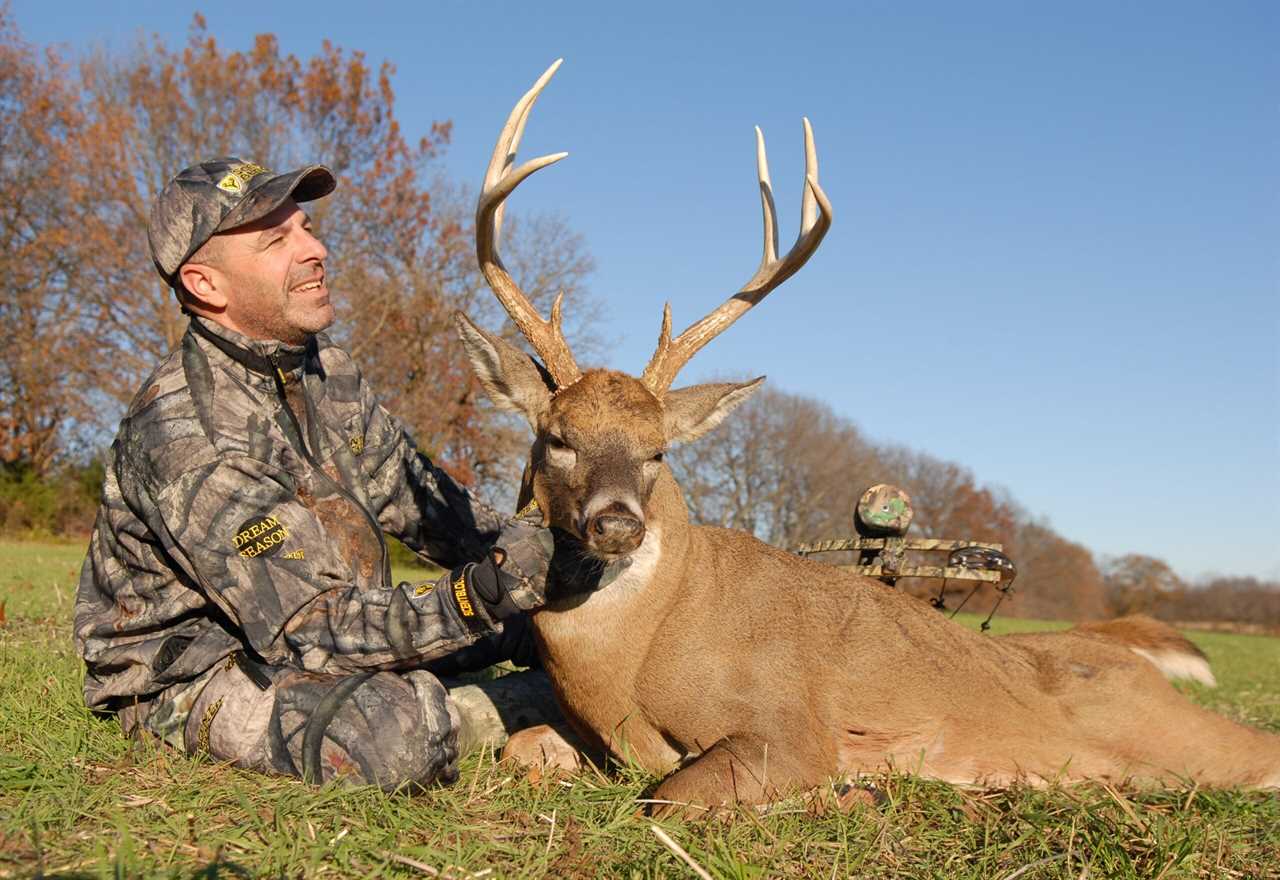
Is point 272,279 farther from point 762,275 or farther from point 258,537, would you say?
point 762,275

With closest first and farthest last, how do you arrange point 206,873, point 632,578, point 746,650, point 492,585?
point 206,873
point 492,585
point 746,650
point 632,578

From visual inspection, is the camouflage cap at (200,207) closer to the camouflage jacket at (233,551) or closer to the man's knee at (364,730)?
the camouflage jacket at (233,551)

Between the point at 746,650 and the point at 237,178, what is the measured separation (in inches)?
128

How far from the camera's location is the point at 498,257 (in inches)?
205

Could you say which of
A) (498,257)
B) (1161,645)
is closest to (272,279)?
(498,257)

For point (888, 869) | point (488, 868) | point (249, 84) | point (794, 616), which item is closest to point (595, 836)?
point (488, 868)

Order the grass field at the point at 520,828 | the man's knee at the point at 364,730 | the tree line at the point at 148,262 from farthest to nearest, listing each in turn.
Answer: the tree line at the point at 148,262 → the man's knee at the point at 364,730 → the grass field at the point at 520,828

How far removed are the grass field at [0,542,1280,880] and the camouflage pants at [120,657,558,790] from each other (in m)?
0.13

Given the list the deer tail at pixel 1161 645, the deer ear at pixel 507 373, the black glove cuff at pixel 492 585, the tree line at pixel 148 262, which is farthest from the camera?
the tree line at pixel 148 262

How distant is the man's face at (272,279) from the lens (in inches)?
198

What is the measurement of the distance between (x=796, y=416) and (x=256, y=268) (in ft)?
165

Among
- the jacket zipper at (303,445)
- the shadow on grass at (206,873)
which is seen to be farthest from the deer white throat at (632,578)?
the shadow on grass at (206,873)

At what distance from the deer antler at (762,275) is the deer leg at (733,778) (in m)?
1.70

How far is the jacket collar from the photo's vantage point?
488 centimetres
